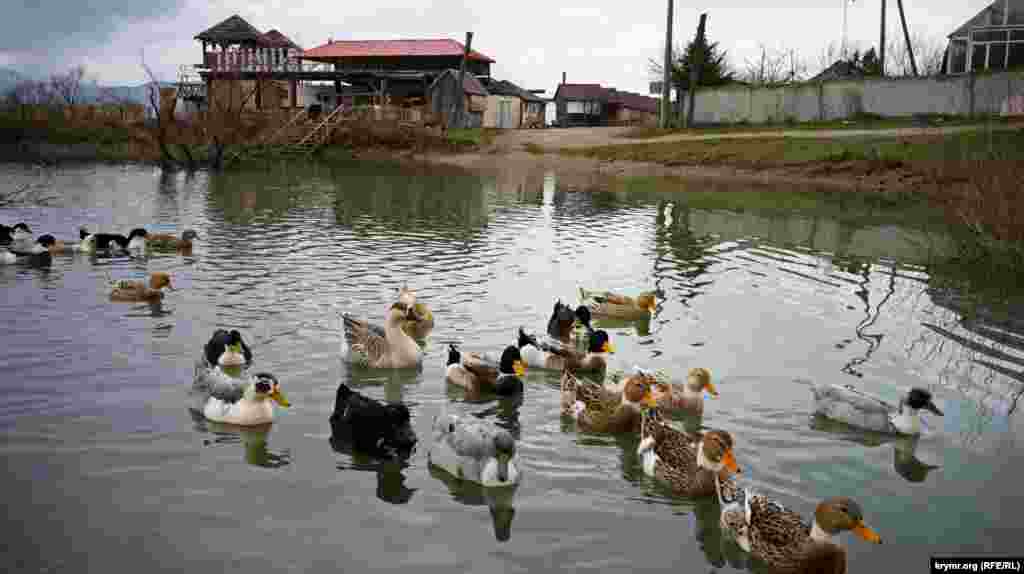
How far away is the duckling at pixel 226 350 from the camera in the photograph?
10875mm

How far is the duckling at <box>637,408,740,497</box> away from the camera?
7.75 meters

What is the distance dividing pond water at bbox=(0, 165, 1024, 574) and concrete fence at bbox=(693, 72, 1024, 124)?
1275 inches

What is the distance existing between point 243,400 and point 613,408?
13.2 feet

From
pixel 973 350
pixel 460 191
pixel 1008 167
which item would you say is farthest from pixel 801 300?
pixel 460 191

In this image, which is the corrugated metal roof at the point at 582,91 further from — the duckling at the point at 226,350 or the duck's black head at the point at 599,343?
the duckling at the point at 226,350

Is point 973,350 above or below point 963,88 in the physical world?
below

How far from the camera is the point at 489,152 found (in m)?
60.3

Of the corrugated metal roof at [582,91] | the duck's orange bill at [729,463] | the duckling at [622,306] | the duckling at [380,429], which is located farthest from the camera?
the corrugated metal roof at [582,91]

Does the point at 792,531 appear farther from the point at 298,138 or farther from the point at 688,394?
the point at 298,138

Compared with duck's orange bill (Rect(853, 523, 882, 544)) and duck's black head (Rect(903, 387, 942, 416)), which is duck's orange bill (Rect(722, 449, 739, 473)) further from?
duck's black head (Rect(903, 387, 942, 416))

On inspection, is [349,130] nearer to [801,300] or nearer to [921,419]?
[801,300]

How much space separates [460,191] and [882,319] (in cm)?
2466

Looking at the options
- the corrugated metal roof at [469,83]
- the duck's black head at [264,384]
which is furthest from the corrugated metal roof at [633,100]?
the duck's black head at [264,384]

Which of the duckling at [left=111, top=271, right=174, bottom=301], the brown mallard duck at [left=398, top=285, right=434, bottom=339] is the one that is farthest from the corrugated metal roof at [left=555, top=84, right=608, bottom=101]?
the brown mallard duck at [left=398, top=285, right=434, bottom=339]
